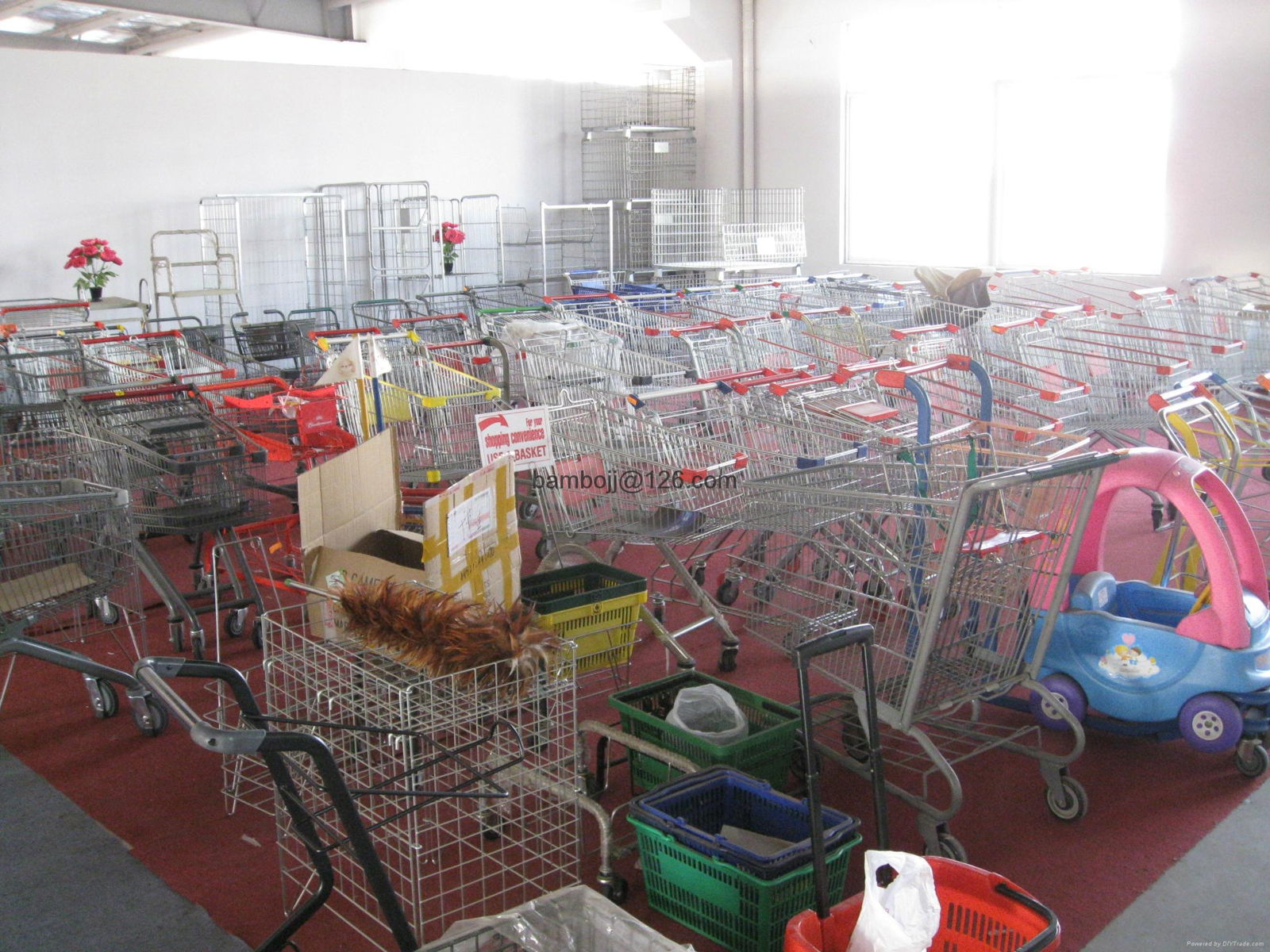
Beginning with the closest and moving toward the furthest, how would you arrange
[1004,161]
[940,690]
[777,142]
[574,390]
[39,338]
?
1. [940,690]
2. [574,390]
3. [39,338]
4. [1004,161]
5. [777,142]

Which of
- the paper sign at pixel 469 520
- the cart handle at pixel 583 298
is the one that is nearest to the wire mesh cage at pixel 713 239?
the cart handle at pixel 583 298

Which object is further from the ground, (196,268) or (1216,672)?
(196,268)

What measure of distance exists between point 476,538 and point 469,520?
7 cm

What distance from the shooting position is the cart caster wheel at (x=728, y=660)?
4379 millimetres

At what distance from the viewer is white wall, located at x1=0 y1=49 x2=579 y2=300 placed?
10.8 meters

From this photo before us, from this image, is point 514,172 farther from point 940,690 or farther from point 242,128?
point 940,690

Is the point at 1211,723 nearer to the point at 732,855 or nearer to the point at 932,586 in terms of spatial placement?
the point at 932,586

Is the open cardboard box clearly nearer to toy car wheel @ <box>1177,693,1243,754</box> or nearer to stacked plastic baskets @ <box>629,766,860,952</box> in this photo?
stacked plastic baskets @ <box>629,766,860,952</box>

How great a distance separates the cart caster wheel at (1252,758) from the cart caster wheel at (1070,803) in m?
0.58

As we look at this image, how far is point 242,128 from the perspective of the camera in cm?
1195

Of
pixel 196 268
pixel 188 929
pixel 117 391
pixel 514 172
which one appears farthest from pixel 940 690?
pixel 514 172

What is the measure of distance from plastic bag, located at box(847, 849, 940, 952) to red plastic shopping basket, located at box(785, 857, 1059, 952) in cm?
13

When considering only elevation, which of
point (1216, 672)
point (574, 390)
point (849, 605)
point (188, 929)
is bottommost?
point (188, 929)

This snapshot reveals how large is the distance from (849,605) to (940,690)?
33 centimetres
